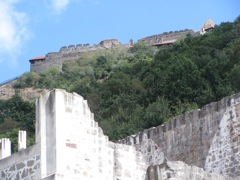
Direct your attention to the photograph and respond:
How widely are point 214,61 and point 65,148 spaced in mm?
42888

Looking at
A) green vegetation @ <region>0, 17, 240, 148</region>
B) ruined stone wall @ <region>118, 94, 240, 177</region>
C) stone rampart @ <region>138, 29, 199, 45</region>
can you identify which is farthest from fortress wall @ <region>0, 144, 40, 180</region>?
stone rampart @ <region>138, 29, 199, 45</region>

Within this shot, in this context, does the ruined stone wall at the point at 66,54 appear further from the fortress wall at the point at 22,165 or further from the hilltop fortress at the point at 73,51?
the fortress wall at the point at 22,165

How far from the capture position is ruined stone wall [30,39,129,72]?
452ft

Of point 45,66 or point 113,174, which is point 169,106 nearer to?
point 113,174

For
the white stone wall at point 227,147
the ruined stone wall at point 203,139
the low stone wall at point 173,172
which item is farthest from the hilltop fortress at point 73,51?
the low stone wall at point 173,172

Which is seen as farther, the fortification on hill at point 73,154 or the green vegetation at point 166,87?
the green vegetation at point 166,87

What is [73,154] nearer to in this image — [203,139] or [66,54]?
[203,139]

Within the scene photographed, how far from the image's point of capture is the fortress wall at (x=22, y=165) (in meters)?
14.0

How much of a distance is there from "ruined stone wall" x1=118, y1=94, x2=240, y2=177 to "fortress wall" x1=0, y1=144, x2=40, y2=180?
25.1ft

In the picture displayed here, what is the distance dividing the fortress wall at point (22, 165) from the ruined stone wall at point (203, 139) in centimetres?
764

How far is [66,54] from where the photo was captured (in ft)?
467

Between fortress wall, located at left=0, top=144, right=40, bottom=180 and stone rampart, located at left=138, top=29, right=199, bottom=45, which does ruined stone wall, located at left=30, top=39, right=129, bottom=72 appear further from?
fortress wall, located at left=0, top=144, right=40, bottom=180

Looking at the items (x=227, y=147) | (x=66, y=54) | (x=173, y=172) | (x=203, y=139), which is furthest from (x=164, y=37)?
(x=173, y=172)

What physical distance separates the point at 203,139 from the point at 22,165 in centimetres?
881
